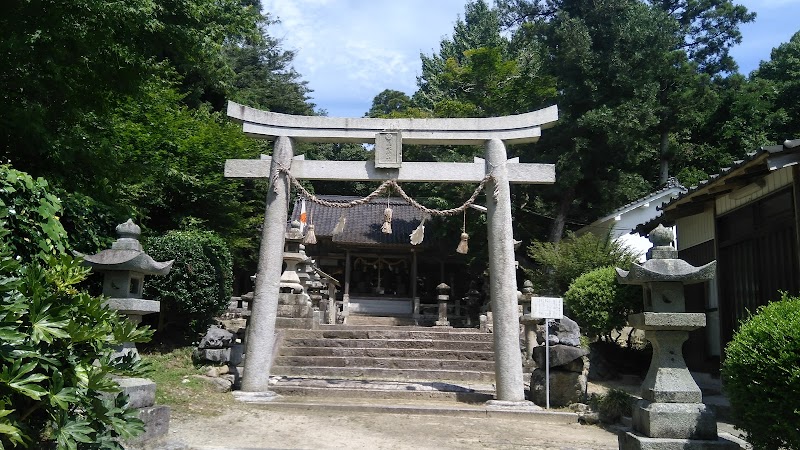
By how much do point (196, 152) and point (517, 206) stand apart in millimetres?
12806

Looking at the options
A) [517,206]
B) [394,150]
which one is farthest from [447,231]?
[394,150]

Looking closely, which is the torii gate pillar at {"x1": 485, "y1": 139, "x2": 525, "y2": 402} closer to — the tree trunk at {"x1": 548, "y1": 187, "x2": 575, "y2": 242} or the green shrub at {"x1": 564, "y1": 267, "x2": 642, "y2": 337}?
the green shrub at {"x1": 564, "y1": 267, "x2": 642, "y2": 337}

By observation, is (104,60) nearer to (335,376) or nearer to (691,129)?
(335,376)

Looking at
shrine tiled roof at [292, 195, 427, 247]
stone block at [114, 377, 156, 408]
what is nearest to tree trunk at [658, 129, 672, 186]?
shrine tiled roof at [292, 195, 427, 247]

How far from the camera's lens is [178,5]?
9680 mm

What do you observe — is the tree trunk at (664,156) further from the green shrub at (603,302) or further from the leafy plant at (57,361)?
the leafy plant at (57,361)

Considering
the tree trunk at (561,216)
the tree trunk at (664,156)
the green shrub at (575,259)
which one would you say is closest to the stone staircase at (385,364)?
the green shrub at (575,259)

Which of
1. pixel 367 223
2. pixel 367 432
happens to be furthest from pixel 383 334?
pixel 367 223

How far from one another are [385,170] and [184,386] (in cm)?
502

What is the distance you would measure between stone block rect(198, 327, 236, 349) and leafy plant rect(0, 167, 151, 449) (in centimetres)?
588

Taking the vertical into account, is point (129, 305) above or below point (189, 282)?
below

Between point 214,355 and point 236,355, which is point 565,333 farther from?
point 214,355

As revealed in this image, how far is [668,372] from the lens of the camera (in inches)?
233

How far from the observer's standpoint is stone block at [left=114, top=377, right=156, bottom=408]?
5.76 meters
